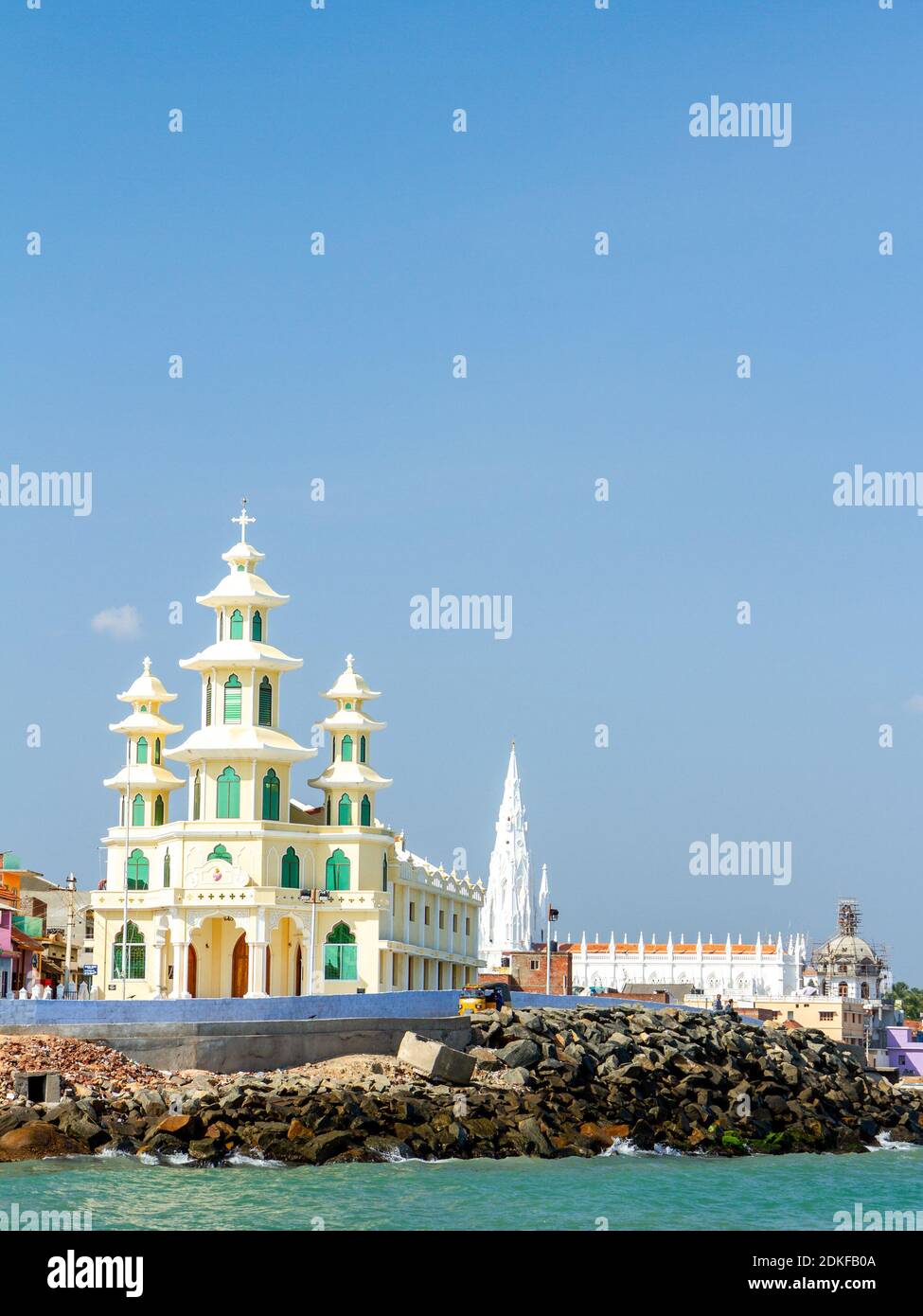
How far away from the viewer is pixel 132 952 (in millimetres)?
56125

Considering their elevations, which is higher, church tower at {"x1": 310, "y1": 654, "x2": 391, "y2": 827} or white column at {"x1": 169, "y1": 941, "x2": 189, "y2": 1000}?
church tower at {"x1": 310, "y1": 654, "x2": 391, "y2": 827}

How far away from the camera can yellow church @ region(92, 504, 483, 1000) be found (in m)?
54.8

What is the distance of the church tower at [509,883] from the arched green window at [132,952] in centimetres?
8877

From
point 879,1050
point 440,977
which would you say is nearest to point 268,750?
point 440,977

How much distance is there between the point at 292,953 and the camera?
5641cm

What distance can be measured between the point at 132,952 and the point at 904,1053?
54.5 metres

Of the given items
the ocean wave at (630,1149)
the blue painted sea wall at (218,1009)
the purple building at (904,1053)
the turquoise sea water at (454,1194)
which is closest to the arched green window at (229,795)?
the blue painted sea wall at (218,1009)

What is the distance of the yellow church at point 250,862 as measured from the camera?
54781 mm

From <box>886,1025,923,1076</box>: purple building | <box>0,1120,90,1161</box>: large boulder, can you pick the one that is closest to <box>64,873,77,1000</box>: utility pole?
<box>0,1120,90,1161</box>: large boulder

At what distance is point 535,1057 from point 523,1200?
12301 millimetres

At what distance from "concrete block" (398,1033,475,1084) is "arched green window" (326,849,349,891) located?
13414 mm

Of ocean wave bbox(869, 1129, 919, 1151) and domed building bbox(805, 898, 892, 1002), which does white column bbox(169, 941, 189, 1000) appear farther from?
domed building bbox(805, 898, 892, 1002)

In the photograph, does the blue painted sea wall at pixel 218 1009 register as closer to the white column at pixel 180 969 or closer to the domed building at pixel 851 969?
the white column at pixel 180 969
